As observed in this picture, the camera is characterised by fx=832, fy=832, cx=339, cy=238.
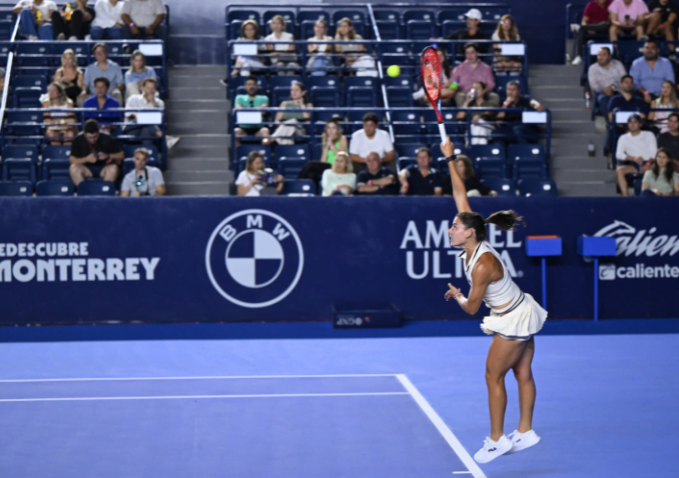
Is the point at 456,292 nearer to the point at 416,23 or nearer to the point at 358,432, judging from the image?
the point at 358,432

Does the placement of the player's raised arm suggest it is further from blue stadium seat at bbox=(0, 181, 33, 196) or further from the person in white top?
blue stadium seat at bbox=(0, 181, 33, 196)

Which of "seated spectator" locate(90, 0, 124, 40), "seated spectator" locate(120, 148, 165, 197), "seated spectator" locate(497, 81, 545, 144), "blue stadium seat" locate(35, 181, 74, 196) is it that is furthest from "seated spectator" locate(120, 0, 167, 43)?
"seated spectator" locate(497, 81, 545, 144)

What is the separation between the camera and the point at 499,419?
535 cm

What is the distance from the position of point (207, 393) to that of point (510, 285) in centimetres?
326

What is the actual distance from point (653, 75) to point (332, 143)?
20.5 ft

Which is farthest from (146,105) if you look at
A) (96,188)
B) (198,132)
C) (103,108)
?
(96,188)

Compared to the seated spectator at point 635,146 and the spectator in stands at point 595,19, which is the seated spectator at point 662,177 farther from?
the spectator in stands at point 595,19

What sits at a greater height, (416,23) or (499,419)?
(416,23)

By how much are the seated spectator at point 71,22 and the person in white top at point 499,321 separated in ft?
37.2

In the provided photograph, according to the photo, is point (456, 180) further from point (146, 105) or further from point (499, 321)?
point (146, 105)

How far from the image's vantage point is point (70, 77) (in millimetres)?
13594

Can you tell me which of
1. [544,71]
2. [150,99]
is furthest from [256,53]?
[544,71]

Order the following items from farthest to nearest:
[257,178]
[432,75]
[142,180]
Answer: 1. [142,180]
2. [257,178]
3. [432,75]

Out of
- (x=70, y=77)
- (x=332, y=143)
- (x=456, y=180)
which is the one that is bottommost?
(x=456, y=180)
